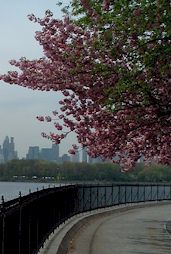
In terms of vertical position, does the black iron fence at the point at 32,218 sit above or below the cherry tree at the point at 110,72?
below

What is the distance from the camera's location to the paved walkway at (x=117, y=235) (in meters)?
19.1

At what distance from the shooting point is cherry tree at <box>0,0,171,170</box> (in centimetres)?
1377

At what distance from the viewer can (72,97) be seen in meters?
17.0

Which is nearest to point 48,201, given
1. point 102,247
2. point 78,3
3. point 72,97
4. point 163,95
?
point 102,247

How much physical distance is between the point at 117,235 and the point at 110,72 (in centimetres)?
1055

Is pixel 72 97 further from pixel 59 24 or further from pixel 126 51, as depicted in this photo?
pixel 126 51

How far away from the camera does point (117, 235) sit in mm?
23641

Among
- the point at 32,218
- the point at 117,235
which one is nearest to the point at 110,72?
the point at 32,218

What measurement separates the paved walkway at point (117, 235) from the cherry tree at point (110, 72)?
9.98 feet

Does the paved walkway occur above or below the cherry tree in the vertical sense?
below

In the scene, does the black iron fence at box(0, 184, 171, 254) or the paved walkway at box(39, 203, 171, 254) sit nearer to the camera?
the black iron fence at box(0, 184, 171, 254)

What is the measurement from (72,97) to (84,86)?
1.21m

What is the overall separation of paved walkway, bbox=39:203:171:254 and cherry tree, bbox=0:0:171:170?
3.04 m

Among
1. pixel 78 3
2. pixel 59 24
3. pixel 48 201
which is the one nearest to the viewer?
pixel 78 3
